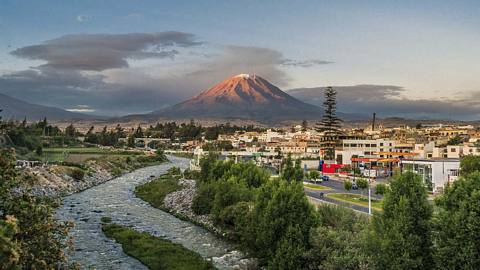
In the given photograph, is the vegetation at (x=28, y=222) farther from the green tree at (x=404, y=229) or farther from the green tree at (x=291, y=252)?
the green tree at (x=291, y=252)

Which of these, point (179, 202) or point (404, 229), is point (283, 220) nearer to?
point (404, 229)

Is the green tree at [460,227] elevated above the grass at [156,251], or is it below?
above

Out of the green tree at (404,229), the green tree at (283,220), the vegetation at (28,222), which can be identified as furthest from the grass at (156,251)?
the vegetation at (28,222)

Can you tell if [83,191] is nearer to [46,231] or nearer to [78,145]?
[46,231]

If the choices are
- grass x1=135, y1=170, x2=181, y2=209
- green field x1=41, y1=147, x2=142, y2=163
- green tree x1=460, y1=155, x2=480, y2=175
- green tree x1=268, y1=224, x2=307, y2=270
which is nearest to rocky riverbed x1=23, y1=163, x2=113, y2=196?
grass x1=135, y1=170, x2=181, y2=209

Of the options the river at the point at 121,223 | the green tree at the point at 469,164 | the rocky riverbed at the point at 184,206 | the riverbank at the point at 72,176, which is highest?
the green tree at the point at 469,164

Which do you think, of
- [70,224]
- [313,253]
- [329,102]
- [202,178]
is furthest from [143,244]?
[329,102]
